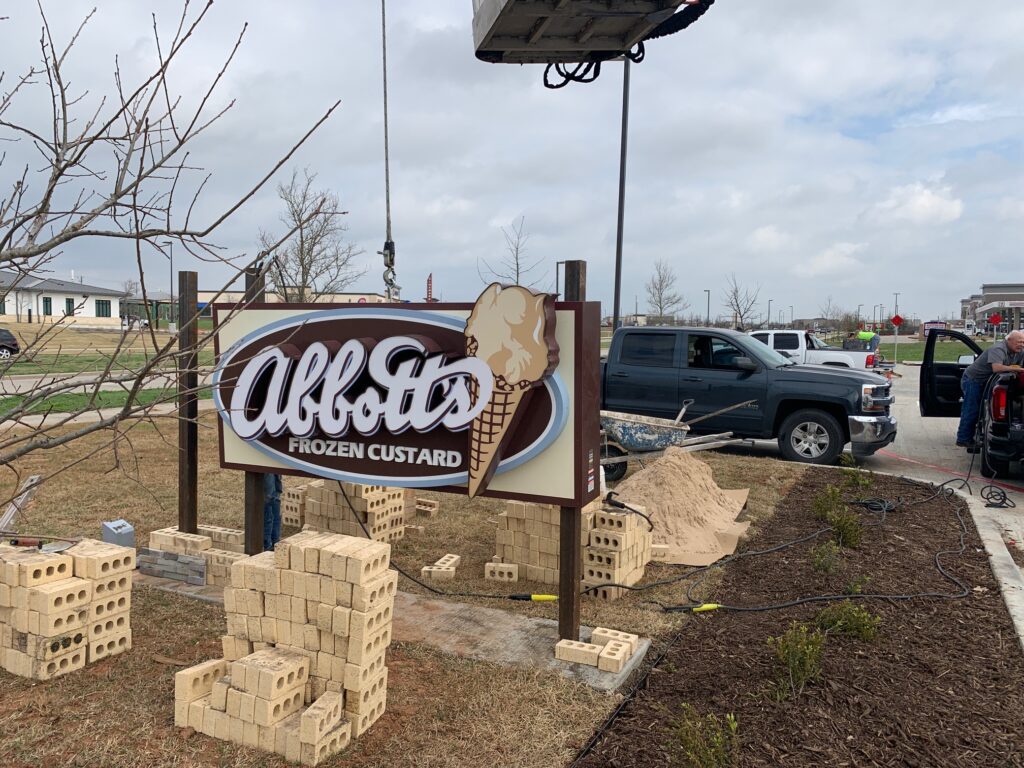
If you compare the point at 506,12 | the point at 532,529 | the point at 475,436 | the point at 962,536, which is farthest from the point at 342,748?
the point at 962,536

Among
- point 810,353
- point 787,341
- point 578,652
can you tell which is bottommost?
point 578,652

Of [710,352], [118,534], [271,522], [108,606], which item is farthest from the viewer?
[710,352]

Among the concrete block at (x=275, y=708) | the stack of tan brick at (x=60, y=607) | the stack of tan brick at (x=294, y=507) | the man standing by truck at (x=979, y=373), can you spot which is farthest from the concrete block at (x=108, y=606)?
the man standing by truck at (x=979, y=373)

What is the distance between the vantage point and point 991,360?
426 inches

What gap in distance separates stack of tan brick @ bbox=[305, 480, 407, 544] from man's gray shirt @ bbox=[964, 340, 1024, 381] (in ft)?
27.7

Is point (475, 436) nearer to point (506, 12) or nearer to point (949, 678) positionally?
point (506, 12)

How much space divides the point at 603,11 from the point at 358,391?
2972mm

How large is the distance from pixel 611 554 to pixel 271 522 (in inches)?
115

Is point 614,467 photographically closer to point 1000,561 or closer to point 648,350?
point 648,350

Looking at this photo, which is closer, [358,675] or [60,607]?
[358,675]

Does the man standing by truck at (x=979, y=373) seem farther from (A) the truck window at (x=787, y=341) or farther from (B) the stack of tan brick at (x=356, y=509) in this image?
(A) the truck window at (x=787, y=341)

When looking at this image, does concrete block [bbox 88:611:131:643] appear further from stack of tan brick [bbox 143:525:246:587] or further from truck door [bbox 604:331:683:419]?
truck door [bbox 604:331:683:419]

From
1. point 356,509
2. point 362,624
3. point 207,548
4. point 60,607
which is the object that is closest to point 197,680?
point 362,624

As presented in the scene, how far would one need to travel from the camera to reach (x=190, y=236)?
268cm
